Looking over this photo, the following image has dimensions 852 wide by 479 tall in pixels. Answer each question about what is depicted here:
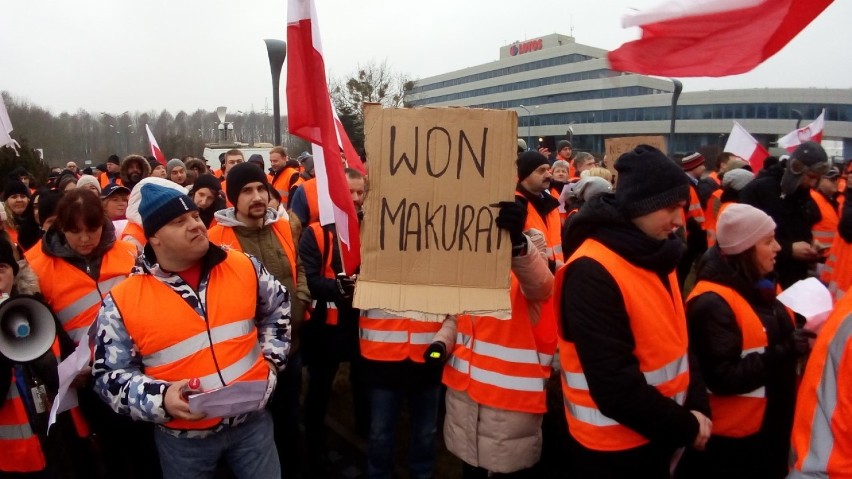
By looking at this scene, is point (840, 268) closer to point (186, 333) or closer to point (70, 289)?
point (186, 333)

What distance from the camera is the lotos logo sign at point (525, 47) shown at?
290 feet

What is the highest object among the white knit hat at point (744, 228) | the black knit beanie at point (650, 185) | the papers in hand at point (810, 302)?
the black knit beanie at point (650, 185)

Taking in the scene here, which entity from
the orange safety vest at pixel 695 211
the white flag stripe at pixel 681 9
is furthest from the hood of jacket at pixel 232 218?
the orange safety vest at pixel 695 211

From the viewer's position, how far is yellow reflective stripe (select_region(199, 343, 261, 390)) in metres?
2.41

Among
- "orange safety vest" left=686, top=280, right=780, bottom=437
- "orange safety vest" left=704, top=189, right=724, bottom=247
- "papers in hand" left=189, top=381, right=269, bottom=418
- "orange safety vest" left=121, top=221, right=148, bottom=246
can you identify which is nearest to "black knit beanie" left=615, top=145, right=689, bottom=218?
"orange safety vest" left=686, top=280, right=780, bottom=437

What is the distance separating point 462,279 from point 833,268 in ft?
13.3

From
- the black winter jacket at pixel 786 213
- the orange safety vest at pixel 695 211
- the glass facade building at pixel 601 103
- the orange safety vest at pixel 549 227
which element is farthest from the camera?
the glass facade building at pixel 601 103

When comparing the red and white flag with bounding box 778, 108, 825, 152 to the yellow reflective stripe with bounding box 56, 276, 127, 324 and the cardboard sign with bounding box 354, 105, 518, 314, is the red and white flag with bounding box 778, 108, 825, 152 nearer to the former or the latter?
the cardboard sign with bounding box 354, 105, 518, 314

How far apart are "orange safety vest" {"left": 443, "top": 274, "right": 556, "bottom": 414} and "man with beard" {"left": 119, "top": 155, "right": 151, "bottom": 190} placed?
5928 mm

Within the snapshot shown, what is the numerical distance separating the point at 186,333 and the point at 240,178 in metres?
1.49

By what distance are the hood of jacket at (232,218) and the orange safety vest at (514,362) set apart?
164 cm

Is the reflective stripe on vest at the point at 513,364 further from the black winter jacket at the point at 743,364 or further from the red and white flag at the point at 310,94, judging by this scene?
the red and white flag at the point at 310,94

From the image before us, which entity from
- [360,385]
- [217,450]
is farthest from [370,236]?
[360,385]

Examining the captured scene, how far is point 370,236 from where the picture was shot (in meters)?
1.99
